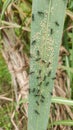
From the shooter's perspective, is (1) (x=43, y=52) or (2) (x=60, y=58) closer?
(1) (x=43, y=52)

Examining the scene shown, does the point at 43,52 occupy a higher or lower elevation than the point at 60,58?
higher

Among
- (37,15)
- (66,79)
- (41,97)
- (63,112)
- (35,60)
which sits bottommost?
(63,112)

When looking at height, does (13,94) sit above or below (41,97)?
below

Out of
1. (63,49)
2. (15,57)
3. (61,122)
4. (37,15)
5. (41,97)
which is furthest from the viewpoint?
(15,57)

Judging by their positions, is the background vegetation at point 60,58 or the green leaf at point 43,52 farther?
the background vegetation at point 60,58

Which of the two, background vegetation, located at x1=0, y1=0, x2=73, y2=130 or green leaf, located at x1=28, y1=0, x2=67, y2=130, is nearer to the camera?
green leaf, located at x1=28, y1=0, x2=67, y2=130

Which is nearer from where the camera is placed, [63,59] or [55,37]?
[55,37]

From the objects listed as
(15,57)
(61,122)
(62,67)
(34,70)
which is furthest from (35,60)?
(15,57)

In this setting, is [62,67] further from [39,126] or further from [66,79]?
[39,126]
